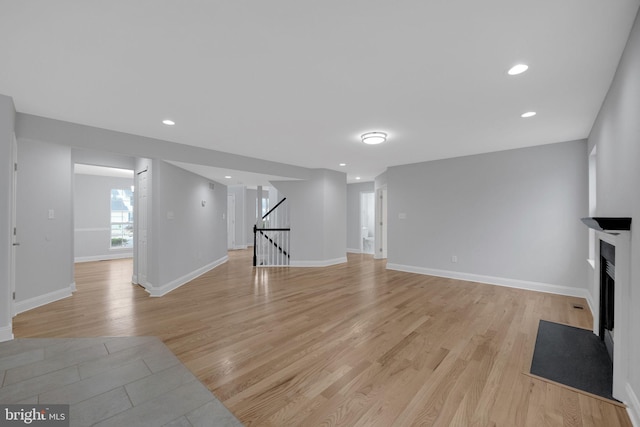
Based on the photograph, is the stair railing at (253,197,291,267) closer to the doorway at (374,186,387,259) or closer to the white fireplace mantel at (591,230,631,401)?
the doorway at (374,186,387,259)

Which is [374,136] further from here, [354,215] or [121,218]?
[121,218]

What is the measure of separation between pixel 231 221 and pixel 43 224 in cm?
647

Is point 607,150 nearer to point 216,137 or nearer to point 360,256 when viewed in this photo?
point 216,137

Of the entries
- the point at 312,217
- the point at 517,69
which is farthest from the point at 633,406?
the point at 312,217

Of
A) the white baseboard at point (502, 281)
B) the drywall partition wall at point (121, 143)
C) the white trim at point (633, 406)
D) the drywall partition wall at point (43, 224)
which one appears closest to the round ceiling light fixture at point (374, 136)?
the drywall partition wall at point (121, 143)

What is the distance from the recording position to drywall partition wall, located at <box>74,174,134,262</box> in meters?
7.52

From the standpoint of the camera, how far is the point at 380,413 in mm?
1701

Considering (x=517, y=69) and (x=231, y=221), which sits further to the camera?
(x=231, y=221)

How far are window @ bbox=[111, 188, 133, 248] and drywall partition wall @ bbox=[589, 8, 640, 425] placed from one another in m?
10.5

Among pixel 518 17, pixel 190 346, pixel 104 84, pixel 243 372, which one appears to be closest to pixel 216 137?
pixel 104 84

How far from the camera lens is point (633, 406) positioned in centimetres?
166

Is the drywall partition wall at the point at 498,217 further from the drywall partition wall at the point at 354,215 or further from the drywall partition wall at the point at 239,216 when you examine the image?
the drywall partition wall at the point at 239,216

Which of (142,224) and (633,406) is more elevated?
(142,224)

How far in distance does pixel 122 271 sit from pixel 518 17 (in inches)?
313
